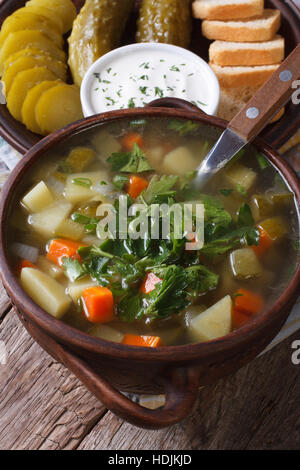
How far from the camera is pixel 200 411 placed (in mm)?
1742

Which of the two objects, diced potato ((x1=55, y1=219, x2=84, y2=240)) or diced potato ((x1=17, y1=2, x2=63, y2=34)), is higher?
diced potato ((x1=17, y1=2, x2=63, y2=34))

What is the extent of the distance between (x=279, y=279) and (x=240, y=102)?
1.19 meters

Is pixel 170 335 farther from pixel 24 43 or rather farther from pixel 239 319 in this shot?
pixel 24 43

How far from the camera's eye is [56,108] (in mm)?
Answer: 2221

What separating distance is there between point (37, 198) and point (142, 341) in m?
0.53

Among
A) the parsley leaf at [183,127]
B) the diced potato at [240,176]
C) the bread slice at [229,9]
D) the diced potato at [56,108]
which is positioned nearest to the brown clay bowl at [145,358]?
the diced potato at [240,176]

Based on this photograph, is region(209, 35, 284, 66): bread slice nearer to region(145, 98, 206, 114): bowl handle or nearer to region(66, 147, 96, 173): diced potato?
region(145, 98, 206, 114): bowl handle

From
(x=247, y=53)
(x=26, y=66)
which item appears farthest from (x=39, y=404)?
(x=247, y=53)

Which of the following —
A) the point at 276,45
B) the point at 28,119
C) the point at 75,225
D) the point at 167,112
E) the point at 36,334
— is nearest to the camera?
the point at 36,334

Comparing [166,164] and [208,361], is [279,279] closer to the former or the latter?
[208,361]

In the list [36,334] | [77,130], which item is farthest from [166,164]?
[36,334]

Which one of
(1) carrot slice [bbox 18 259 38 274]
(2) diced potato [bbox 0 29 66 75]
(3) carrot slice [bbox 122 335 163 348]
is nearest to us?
(3) carrot slice [bbox 122 335 163 348]

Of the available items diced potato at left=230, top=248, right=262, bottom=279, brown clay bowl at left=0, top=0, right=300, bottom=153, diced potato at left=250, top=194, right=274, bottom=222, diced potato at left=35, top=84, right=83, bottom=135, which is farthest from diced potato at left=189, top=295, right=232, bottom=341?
diced potato at left=35, top=84, right=83, bottom=135

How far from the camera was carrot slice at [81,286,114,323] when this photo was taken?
1420 millimetres
